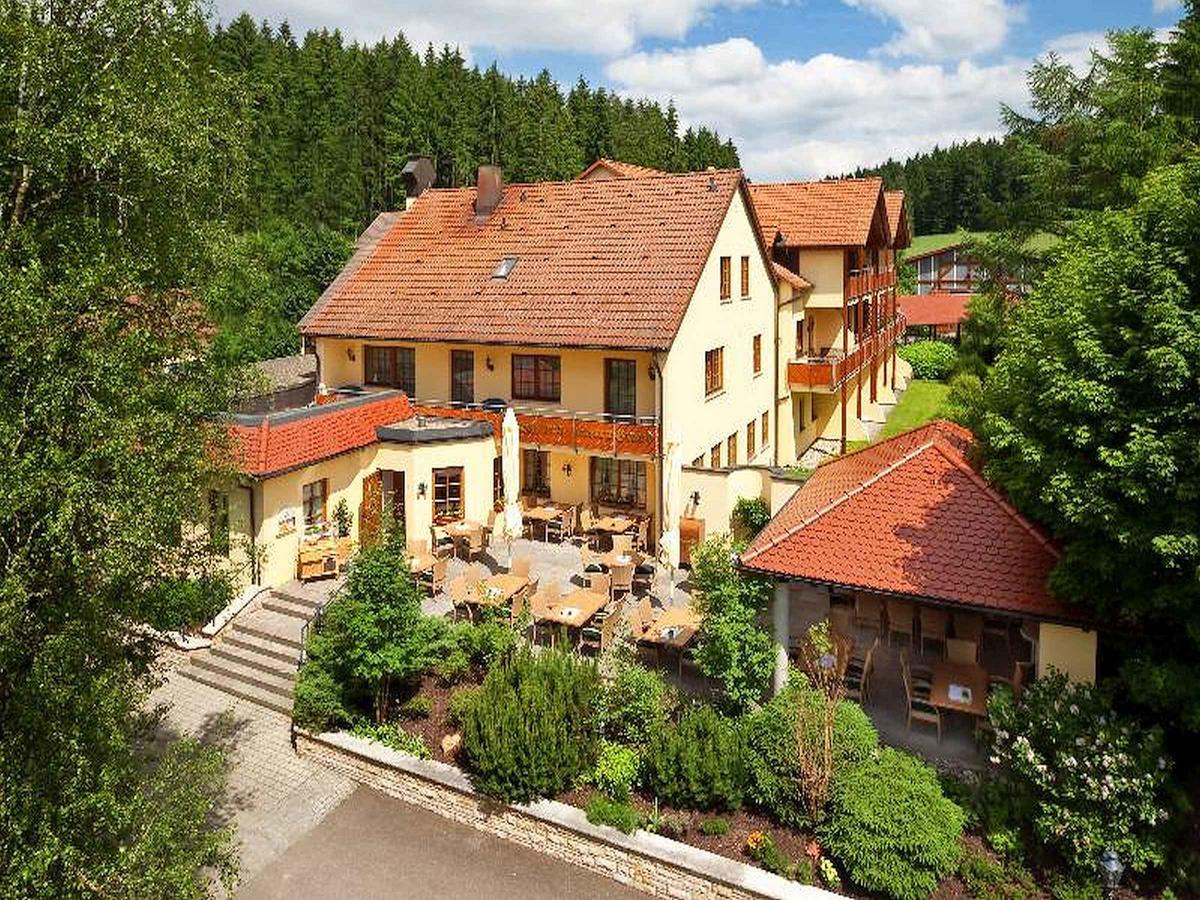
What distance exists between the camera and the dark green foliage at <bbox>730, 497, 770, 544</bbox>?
21062 millimetres

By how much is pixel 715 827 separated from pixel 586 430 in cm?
1148

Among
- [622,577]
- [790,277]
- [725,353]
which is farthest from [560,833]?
[790,277]

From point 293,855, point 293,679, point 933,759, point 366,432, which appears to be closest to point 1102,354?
point 933,759

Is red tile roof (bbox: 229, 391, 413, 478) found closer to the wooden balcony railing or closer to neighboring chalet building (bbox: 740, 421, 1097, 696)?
the wooden balcony railing

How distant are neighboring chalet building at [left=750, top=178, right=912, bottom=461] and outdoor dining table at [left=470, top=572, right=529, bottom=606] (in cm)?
1502

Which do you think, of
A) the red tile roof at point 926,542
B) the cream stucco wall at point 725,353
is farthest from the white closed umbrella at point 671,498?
the red tile roof at point 926,542

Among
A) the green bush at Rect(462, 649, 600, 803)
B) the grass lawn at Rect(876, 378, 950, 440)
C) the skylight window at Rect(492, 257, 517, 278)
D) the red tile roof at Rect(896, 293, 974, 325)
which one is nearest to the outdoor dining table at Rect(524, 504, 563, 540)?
the skylight window at Rect(492, 257, 517, 278)

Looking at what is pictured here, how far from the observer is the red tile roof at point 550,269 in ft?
73.4

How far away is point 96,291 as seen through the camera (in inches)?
372

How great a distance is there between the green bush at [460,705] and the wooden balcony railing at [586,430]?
815cm

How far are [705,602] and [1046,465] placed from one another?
5.35 meters

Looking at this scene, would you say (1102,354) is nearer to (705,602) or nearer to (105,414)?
(705,602)

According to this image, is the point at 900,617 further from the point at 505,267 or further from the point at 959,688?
the point at 505,267

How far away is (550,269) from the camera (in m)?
24.6
